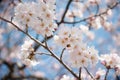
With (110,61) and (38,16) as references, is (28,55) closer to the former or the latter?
(38,16)

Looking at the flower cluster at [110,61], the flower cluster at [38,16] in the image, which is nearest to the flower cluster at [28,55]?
the flower cluster at [38,16]

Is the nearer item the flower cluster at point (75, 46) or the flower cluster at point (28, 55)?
the flower cluster at point (75, 46)

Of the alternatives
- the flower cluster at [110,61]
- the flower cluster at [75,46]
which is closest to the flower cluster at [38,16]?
the flower cluster at [75,46]

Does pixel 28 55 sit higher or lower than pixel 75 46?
higher

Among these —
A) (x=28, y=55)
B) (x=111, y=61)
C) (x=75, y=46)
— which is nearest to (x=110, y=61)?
(x=111, y=61)

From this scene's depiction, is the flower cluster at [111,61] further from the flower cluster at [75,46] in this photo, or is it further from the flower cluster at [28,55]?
the flower cluster at [28,55]

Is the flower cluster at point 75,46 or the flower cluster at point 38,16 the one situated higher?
the flower cluster at point 38,16

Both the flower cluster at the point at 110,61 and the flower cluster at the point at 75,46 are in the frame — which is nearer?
the flower cluster at the point at 75,46
